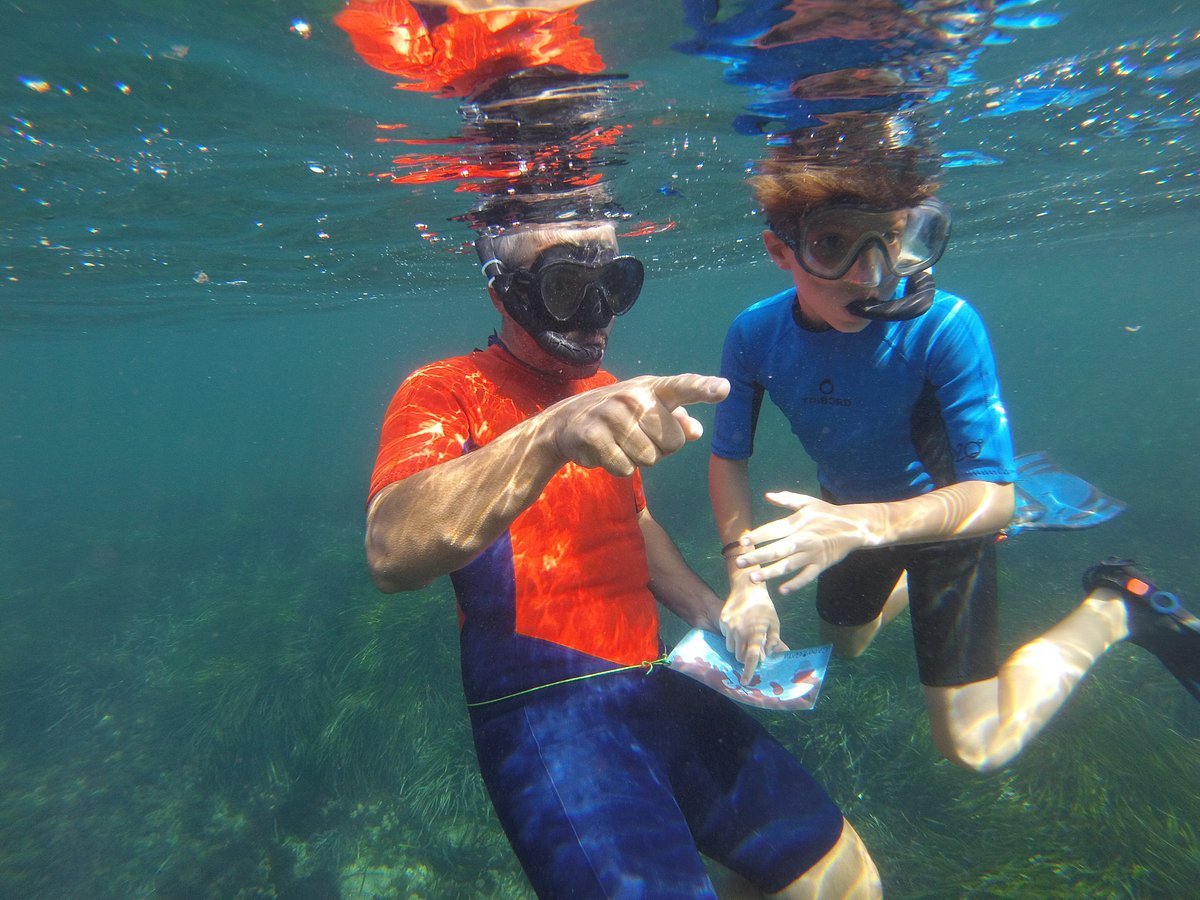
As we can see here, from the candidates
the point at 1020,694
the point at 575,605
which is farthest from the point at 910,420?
the point at 575,605

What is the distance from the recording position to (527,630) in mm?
3168

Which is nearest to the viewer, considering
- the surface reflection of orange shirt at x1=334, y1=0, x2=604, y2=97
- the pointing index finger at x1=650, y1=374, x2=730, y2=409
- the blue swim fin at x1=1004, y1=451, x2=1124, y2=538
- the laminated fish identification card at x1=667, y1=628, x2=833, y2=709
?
the pointing index finger at x1=650, y1=374, x2=730, y2=409

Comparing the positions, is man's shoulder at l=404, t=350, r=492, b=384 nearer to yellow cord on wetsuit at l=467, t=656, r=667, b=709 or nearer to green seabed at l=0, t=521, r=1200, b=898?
yellow cord on wetsuit at l=467, t=656, r=667, b=709

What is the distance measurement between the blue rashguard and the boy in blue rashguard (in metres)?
0.01

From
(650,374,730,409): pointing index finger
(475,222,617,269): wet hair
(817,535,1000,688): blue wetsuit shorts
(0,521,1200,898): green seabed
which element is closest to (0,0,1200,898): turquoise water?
(0,521,1200,898): green seabed

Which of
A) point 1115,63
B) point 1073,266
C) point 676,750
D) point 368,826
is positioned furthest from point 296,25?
point 1073,266

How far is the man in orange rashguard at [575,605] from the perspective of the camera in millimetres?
2422

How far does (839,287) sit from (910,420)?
1.14 metres

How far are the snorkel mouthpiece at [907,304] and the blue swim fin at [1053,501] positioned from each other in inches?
107

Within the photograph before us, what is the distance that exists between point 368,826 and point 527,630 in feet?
19.5

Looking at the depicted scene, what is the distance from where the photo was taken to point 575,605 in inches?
129

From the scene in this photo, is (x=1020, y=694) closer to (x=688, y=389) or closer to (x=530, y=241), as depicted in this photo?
(x=688, y=389)

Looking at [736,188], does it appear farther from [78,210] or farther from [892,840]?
[78,210]

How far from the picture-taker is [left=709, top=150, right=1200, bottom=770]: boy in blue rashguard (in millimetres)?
3410
